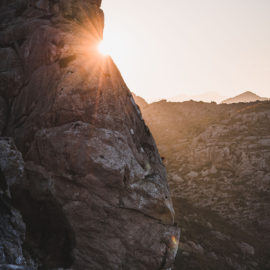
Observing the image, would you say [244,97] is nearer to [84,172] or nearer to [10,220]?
[84,172]

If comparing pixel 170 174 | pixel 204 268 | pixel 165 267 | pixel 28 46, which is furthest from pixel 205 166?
pixel 28 46

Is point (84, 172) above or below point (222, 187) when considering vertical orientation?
above

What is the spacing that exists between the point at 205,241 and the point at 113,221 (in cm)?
1440

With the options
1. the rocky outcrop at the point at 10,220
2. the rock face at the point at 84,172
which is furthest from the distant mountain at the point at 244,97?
the rocky outcrop at the point at 10,220

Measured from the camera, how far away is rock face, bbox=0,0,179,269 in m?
10.7

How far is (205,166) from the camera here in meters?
35.7

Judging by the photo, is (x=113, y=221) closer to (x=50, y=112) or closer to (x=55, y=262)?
(x=55, y=262)

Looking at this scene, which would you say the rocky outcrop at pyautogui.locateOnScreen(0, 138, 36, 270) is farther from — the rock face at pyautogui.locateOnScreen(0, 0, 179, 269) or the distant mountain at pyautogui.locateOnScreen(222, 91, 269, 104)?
the distant mountain at pyautogui.locateOnScreen(222, 91, 269, 104)

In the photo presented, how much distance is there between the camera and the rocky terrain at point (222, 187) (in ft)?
63.9

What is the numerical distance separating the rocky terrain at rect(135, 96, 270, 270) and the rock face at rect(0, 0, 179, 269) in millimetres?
8818

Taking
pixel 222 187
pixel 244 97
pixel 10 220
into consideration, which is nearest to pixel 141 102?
pixel 222 187

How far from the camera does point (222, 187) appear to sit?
3059cm

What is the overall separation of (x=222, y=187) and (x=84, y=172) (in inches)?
1038

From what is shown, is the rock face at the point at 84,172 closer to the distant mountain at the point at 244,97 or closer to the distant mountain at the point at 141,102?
the distant mountain at the point at 141,102
